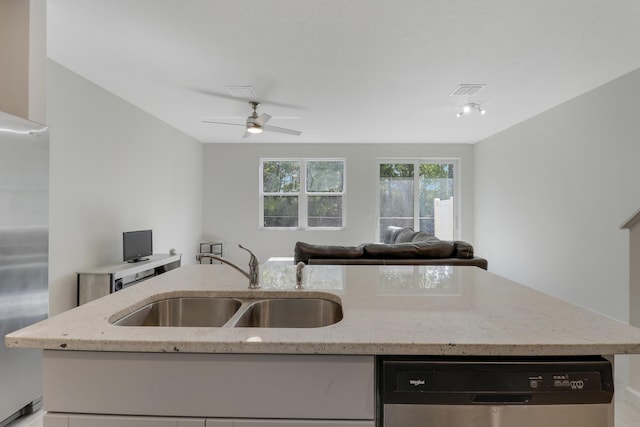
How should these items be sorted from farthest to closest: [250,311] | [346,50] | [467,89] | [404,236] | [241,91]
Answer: [404,236], [241,91], [467,89], [346,50], [250,311]

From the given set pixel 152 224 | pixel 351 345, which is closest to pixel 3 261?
pixel 351 345

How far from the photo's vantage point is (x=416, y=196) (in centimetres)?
640

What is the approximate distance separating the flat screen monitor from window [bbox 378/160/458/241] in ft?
13.2

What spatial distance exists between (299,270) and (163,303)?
0.56 metres

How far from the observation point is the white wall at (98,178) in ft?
9.45

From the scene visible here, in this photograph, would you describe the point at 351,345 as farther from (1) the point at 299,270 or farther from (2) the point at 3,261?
(2) the point at 3,261

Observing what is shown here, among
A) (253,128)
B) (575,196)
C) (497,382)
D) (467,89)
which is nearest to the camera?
(497,382)

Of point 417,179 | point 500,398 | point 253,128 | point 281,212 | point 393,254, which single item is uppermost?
point 253,128

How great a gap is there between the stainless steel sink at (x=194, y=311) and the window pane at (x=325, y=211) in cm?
515

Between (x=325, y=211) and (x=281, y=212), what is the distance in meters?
0.87

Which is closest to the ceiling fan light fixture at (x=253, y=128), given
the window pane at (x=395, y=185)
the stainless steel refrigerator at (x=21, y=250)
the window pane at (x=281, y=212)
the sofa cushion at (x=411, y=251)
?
the sofa cushion at (x=411, y=251)

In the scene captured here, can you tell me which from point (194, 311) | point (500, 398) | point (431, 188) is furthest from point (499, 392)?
point (431, 188)

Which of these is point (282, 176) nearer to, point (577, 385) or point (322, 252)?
point (322, 252)

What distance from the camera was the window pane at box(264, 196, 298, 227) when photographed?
6535 mm
